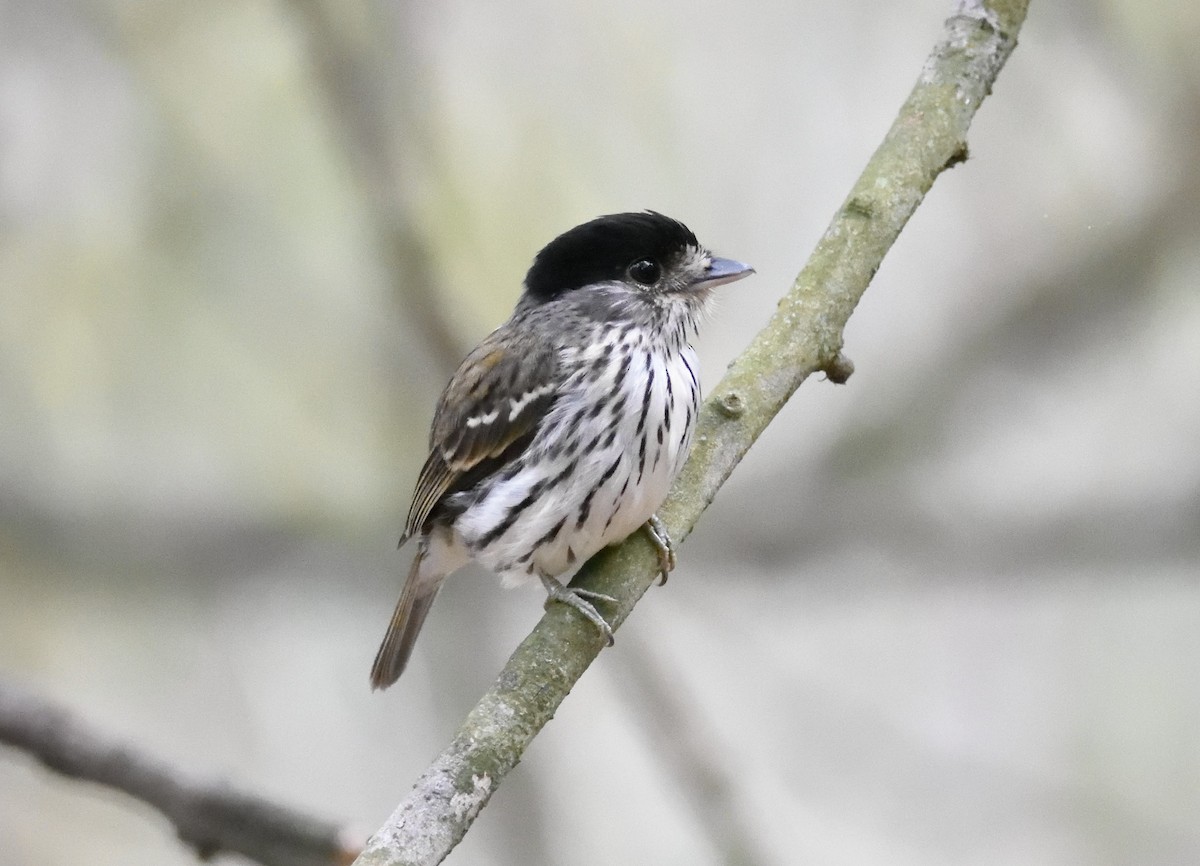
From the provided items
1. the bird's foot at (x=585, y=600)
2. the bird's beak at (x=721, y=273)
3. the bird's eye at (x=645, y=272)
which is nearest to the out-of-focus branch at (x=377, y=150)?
the bird's eye at (x=645, y=272)

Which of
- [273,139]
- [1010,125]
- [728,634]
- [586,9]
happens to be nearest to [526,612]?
[728,634]

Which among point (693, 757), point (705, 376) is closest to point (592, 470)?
point (693, 757)

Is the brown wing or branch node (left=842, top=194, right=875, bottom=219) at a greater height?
branch node (left=842, top=194, right=875, bottom=219)

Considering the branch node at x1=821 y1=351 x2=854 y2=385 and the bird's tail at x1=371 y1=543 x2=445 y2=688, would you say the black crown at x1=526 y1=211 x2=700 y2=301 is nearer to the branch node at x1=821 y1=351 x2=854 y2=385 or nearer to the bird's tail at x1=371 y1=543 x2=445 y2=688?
the branch node at x1=821 y1=351 x2=854 y2=385

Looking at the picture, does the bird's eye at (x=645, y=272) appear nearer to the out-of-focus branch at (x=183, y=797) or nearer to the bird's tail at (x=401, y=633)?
the bird's tail at (x=401, y=633)

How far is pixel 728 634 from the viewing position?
6.10 m

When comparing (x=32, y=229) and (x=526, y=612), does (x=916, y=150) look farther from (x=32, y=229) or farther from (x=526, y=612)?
(x=32, y=229)

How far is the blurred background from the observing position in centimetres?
546

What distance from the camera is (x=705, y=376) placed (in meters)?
6.05

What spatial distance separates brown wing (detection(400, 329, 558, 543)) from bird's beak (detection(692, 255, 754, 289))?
499mm

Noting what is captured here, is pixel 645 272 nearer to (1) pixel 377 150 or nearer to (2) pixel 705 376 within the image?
(1) pixel 377 150

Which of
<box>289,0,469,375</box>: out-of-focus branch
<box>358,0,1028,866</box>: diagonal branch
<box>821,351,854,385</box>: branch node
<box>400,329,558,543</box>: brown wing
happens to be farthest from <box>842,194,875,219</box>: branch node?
<box>289,0,469,375</box>: out-of-focus branch

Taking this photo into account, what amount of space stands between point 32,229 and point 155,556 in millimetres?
1499

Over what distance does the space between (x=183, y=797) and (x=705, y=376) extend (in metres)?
3.96
